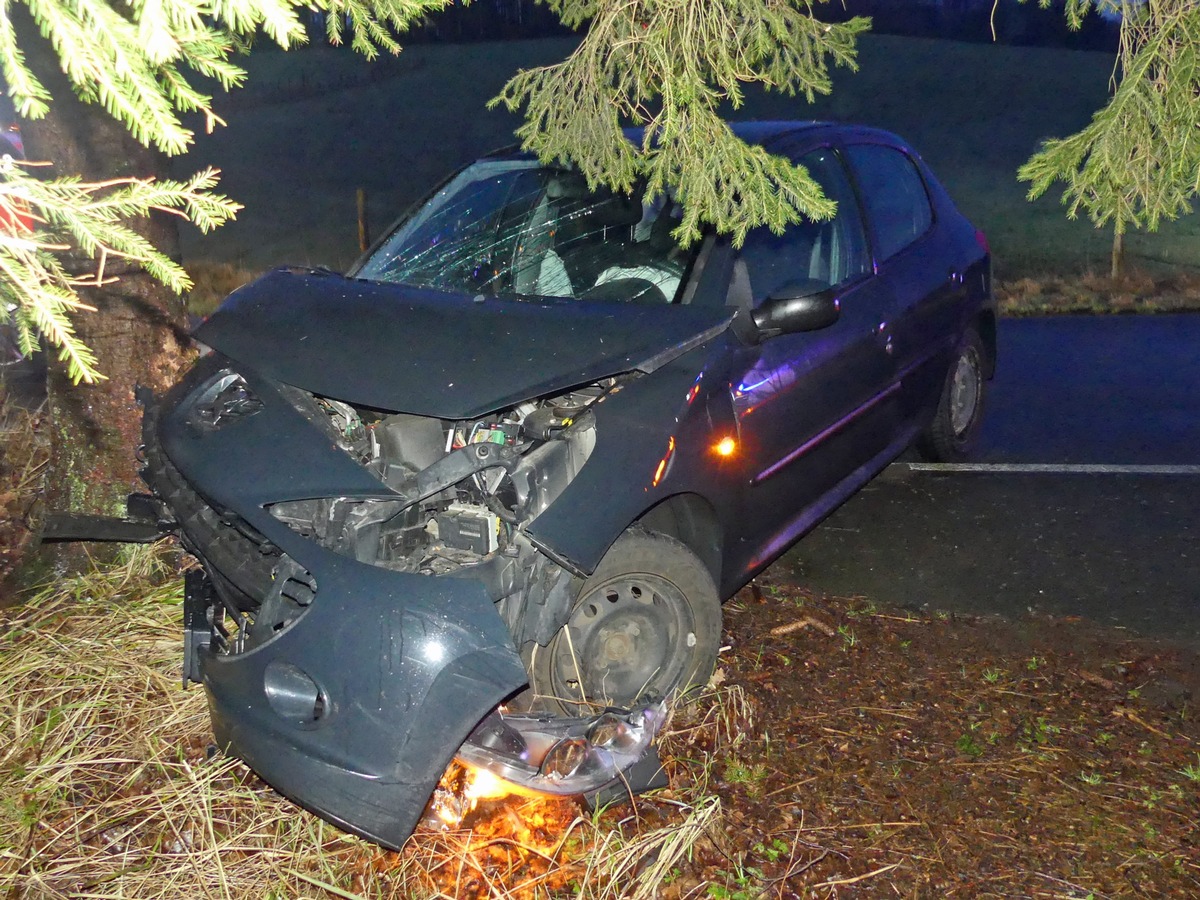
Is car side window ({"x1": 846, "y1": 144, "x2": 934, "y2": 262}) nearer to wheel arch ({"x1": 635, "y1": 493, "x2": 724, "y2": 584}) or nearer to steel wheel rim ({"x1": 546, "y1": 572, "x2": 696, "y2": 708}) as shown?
wheel arch ({"x1": 635, "y1": 493, "x2": 724, "y2": 584})

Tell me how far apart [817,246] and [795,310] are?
2.91 feet

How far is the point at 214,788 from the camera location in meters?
3.11

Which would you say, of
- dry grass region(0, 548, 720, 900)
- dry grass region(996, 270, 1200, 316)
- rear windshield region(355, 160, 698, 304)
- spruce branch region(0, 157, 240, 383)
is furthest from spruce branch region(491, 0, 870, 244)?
dry grass region(996, 270, 1200, 316)

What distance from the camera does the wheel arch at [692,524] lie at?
327 centimetres

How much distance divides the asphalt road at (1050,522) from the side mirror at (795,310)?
153cm

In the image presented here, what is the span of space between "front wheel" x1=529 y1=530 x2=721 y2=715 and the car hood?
0.56 m

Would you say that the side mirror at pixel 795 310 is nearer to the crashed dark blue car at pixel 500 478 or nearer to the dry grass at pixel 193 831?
the crashed dark blue car at pixel 500 478

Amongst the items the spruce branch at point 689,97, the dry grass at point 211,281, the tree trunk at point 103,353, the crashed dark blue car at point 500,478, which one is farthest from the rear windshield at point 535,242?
the dry grass at point 211,281

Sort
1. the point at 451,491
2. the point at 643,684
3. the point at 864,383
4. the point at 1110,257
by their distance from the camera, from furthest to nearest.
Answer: the point at 1110,257
the point at 864,383
the point at 643,684
the point at 451,491

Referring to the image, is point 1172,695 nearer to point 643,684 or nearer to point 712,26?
point 643,684

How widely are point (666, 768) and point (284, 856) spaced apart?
1.14 meters

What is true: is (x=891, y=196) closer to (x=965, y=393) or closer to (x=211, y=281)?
(x=965, y=393)

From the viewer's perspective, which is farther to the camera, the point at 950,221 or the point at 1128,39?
the point at 950,221

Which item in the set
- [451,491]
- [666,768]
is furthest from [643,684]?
[451,491]
